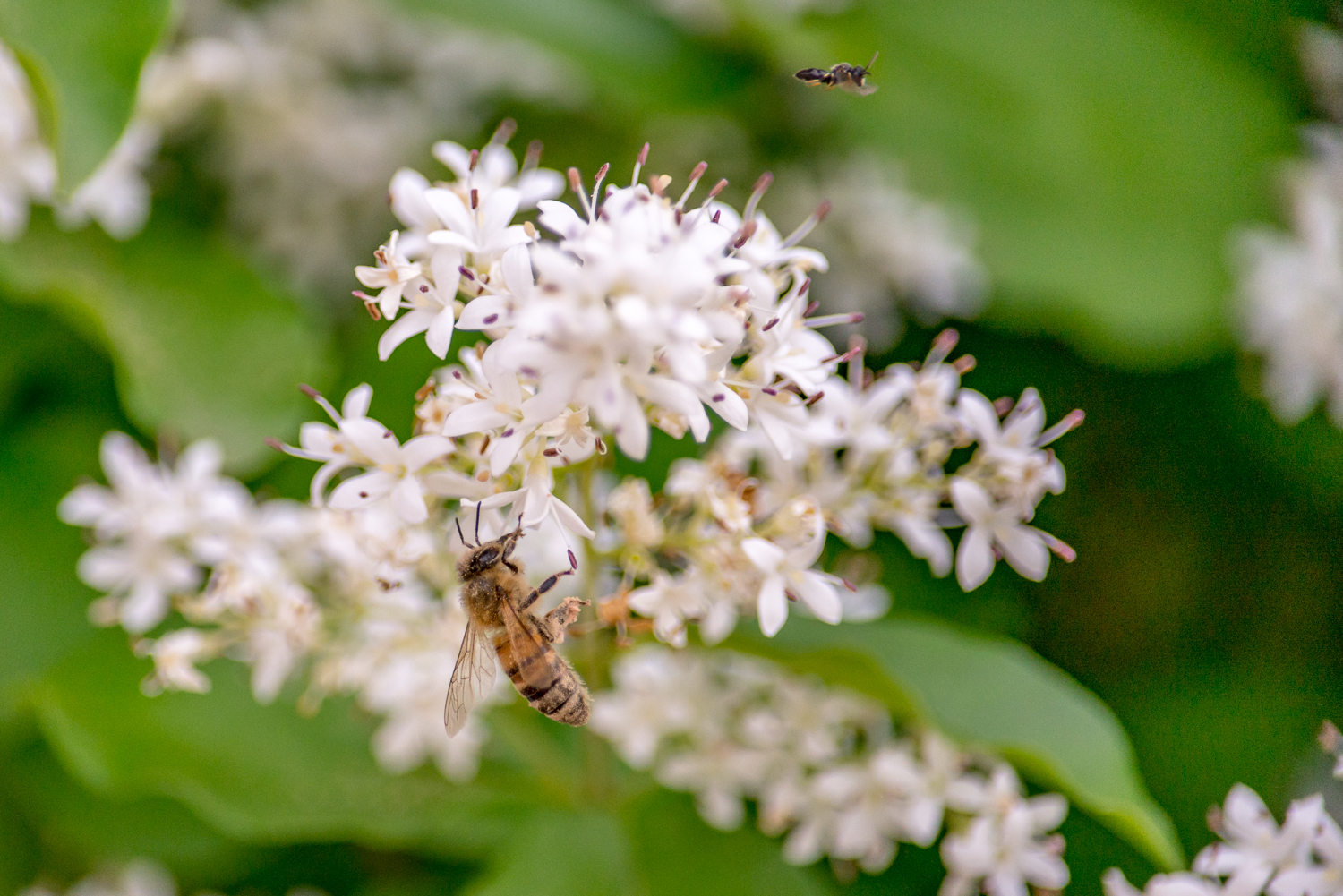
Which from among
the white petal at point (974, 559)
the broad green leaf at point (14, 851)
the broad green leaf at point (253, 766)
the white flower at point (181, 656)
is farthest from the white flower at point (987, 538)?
the broad green leaf at point (14, 851)

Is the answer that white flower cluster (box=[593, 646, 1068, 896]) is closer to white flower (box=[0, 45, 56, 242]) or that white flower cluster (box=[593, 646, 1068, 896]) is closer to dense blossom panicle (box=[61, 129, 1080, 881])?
dense blossom panicle (box=[61, 129, 1080, 881])

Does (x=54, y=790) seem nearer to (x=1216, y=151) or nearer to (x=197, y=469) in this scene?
(x=197, y=469)

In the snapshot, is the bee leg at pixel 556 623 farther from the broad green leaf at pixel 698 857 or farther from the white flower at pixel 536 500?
the broad green leaf at pixel 698 857

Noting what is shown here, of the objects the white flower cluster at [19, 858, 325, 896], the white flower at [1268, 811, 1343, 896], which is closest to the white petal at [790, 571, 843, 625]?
the white flower at [1268, 811, 1343, 896]

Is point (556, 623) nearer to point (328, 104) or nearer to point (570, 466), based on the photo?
point (570, 466)

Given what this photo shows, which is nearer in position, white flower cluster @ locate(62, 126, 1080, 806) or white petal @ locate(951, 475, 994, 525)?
white flower cluster @ locate(62, 126, 1080, 806)

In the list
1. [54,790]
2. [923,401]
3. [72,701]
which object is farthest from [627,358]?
[54,790]
